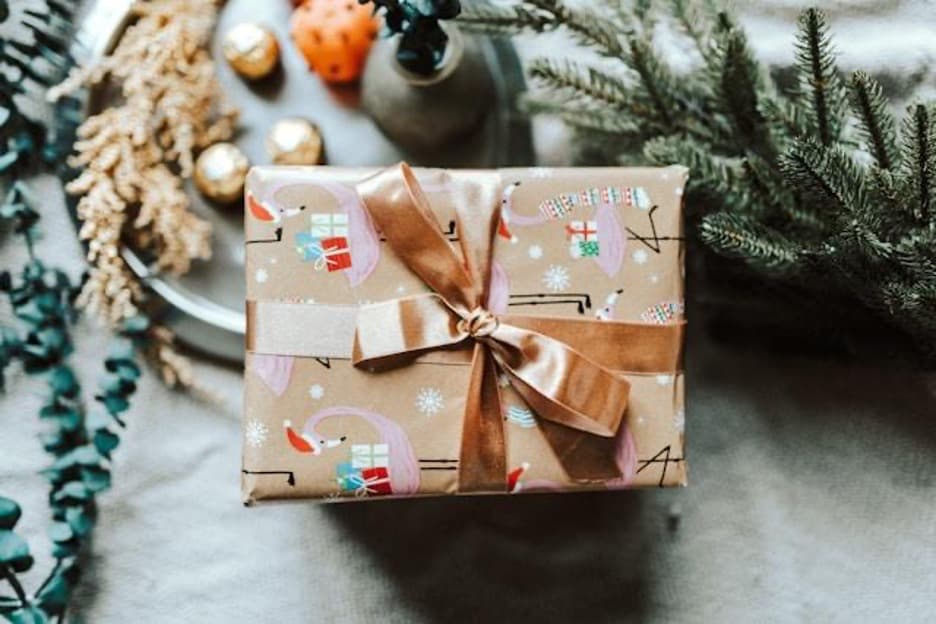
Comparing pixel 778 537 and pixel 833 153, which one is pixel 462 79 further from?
pixel 778 537

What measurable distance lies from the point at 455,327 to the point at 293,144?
0.29 m

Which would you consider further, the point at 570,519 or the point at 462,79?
the point at 570,519

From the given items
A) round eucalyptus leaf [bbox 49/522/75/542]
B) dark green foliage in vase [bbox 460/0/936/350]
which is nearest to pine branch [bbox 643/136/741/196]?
dark green foliage in vase [bbox 460/0/936/350]

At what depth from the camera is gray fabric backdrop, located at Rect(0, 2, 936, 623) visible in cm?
104

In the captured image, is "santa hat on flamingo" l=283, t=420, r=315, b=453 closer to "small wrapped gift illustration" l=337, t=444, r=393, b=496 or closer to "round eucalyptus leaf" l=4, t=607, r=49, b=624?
"small wrapped gift illustration" l=337, t=444, r=393, b=496

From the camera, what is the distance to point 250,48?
101 cm

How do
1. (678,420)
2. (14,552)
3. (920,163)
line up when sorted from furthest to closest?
1. (14,552)
2. (678,420)
3. (920,163)

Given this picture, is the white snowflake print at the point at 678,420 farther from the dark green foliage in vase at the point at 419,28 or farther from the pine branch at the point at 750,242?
the dark green foliage in vase at the point at 419,28

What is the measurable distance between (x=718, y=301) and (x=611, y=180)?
0.90 ft

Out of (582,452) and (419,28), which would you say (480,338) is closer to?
(582,452)

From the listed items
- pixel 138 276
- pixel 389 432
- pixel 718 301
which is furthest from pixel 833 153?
pixel 138 276

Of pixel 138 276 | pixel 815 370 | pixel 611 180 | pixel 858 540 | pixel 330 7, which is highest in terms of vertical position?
pixel 330 7

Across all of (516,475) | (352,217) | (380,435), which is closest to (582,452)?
(516,475)

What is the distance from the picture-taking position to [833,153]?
2.55 feet
